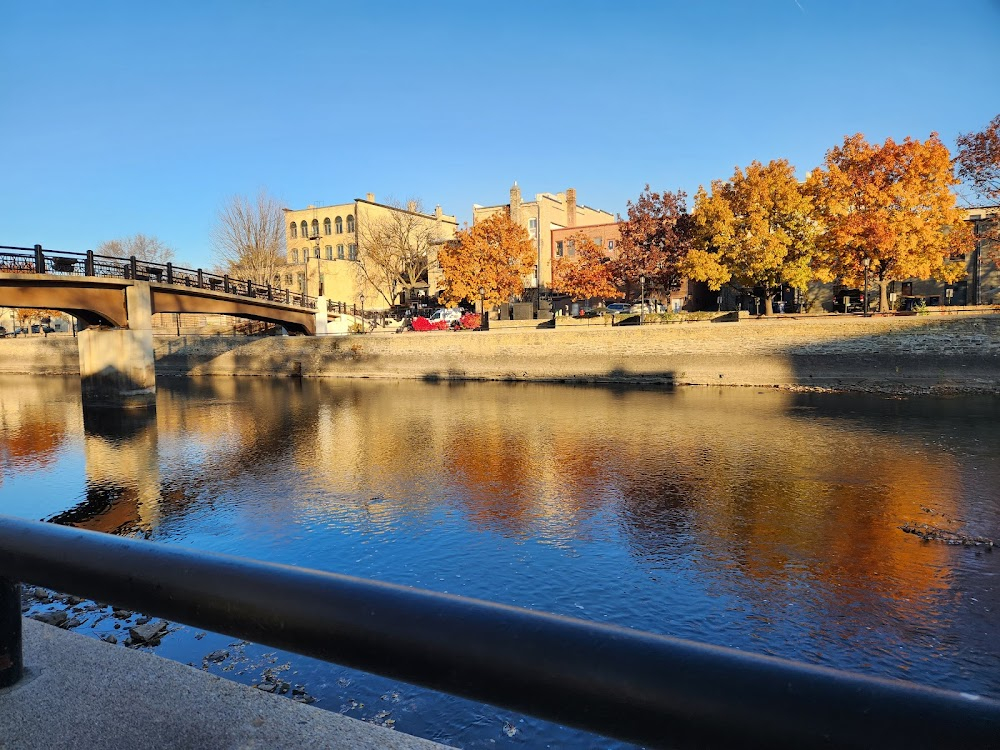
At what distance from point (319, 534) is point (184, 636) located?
13.3ft

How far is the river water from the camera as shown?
25.2 feet

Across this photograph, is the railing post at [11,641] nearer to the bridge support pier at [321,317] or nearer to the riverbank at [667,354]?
the riverbank at [667,354]

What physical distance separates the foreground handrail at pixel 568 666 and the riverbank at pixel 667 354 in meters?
34.8

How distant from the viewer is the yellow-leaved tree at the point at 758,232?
4153cm

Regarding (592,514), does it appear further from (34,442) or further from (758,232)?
(758,232)

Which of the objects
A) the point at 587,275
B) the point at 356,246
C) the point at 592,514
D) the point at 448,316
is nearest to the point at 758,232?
the point at 587,275

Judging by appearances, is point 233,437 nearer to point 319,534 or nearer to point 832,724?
point 319,534

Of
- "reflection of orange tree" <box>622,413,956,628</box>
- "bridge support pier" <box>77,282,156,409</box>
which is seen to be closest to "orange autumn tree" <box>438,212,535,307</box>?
"bridge support pier" <box>77,282,156,409</box>

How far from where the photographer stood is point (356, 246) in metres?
82.1

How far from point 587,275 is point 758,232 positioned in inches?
557

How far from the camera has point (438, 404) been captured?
31141 mm

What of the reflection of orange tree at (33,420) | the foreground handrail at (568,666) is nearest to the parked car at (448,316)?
the reflection of orange tree at (33,420)

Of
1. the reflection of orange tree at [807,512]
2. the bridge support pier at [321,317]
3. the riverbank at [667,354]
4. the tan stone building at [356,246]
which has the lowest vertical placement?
the reflection of orange tree at [807,512]

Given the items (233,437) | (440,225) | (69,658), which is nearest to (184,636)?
(69,658)
